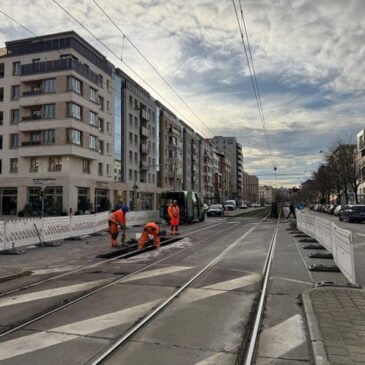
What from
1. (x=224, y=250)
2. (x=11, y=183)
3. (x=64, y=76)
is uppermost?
(x=64, y=76)

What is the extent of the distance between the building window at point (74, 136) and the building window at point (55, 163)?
2.57m

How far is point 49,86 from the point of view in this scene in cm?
5041

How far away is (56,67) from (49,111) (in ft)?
16.9

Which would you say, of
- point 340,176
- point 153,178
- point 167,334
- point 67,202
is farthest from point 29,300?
point 153,178

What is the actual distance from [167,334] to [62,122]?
46396 millimetres

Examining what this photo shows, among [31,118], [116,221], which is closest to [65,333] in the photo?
[116,221]

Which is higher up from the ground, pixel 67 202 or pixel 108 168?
pixel 108 168

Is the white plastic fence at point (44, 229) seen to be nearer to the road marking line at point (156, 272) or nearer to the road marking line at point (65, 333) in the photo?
the road marking line at point (156, 272)

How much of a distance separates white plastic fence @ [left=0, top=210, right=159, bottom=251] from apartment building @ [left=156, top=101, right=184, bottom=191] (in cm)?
5597

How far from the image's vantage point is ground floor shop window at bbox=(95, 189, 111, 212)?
54875mm

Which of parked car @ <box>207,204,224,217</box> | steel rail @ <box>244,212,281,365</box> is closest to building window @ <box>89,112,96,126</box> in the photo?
parked car @ <box>207,204,224,217</box>

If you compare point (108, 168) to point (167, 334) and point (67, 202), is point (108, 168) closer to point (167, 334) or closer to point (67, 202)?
point (67, 202)

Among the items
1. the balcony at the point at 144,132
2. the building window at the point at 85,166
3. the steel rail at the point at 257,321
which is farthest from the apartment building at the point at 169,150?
the steel rail at the point at 257,321

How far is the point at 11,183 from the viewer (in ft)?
168
